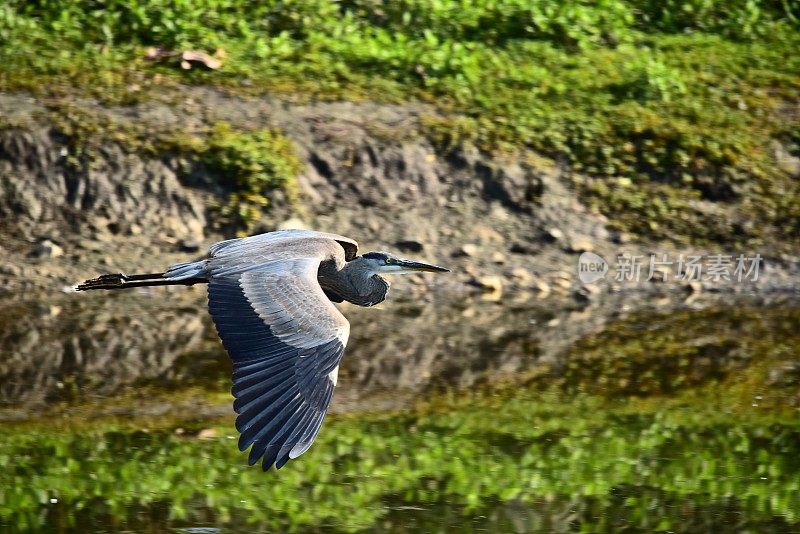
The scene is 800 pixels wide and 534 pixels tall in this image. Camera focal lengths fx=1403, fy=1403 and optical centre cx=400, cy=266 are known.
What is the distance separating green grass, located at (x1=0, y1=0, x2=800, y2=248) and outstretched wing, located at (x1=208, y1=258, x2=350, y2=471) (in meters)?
6.34

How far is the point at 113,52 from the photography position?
42.8 ft

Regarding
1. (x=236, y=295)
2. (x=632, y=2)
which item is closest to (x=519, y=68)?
(x=632, y=2)

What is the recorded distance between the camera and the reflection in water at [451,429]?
6.78m

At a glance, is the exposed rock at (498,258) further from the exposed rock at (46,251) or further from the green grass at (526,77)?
the exposed rock at (46,251)


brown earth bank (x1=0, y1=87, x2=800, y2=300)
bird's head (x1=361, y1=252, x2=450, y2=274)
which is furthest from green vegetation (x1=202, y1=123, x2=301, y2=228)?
bird's head (x1=361, y1=252, x2=450, y2=274)

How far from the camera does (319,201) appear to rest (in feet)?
39.1

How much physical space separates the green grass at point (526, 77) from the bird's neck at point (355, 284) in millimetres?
5100

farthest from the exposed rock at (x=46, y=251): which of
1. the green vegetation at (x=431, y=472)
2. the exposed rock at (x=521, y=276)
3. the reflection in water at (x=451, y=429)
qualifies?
the exposed rock at (x=521, y=276)

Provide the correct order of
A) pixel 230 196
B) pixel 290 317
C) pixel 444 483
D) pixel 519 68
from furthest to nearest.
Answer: pixel 519 68, pixel 230 196, pixel 444 483, pixel 290 317

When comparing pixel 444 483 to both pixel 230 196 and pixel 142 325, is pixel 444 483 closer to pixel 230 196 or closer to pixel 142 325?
pixel 142 325

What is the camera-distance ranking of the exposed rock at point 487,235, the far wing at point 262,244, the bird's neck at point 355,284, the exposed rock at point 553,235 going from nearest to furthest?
the far wing at point 262,244, the bird's neck at point 355,284, the exposed rock at point 487,235, the exposed rock at point 553,235

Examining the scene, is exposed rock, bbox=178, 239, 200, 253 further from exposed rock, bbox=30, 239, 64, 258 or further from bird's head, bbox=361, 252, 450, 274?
bird's head, bbox=361, 252, 450, 274

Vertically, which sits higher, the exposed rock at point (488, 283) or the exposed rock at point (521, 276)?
the exposed rock at point (521, 276)

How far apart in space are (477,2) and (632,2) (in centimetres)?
189
